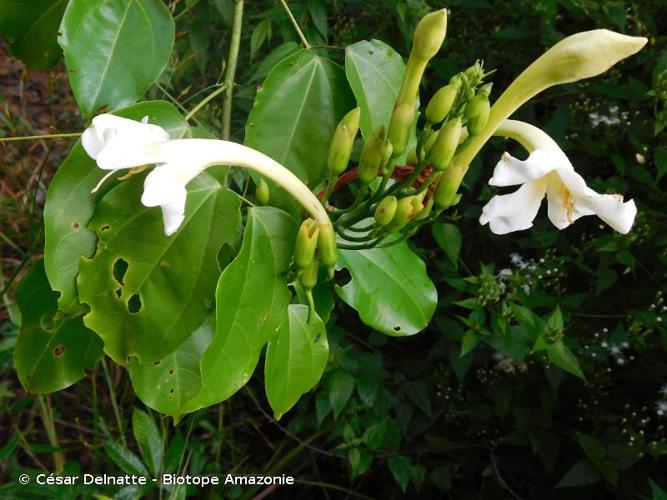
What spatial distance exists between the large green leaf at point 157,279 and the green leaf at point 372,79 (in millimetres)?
211

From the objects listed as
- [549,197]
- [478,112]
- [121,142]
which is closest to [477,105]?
[478,112]

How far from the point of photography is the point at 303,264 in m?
0.62

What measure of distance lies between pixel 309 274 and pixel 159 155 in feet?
0.58

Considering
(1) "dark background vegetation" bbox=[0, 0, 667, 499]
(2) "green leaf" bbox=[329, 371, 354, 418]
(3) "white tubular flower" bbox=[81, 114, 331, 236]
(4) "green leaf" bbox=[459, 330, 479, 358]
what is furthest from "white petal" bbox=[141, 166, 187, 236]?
(2) "green leaf" bbox=[329, 371, 354, 418]

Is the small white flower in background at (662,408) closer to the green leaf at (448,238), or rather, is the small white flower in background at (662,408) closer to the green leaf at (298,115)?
the green leaf at (448,238)

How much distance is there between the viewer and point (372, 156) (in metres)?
0.66

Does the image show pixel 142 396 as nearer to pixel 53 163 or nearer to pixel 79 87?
pixel 79 87

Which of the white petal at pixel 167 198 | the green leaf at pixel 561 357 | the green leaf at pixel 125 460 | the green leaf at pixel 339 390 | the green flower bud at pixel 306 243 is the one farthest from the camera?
the green leaf at pixel 339 390

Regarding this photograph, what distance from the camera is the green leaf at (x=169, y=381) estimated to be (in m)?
0.71

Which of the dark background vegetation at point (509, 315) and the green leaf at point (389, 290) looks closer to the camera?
the green leaf at point (389, 290)

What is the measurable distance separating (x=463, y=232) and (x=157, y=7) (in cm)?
100

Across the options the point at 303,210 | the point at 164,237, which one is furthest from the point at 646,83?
the point at 164,237

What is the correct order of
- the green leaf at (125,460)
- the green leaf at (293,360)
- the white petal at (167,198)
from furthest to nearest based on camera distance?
the green leaf at (125,460) → the green leaf at (293,360) → the white petal at (167,198)

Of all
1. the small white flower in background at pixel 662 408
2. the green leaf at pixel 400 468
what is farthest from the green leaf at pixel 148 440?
the small white flower in background at pixel 662 408
